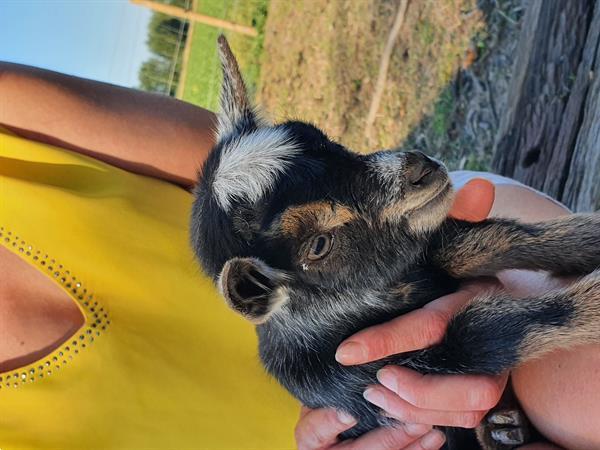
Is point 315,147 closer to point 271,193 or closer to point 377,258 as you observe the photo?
point 271,193

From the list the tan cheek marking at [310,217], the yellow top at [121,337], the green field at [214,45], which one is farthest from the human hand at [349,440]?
the green field at [214,45]

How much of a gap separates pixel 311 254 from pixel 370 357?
1.09ft

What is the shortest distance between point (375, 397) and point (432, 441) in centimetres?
22

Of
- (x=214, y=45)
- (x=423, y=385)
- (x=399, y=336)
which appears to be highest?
(x=214, y=45)

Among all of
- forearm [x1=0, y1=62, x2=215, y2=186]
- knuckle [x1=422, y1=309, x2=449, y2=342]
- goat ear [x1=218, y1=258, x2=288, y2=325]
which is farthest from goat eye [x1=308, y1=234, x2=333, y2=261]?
forearm [x1=0, y1=62, x2=215, y2=186]

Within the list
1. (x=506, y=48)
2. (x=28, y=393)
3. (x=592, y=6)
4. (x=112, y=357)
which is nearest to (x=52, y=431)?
(x=28, y=393)

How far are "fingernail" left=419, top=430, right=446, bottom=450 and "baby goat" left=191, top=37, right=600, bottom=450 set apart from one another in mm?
143

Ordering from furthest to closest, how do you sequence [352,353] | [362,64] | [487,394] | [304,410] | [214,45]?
[214,45] → [362,64] → [304,410] → [352,353] → [487,394]

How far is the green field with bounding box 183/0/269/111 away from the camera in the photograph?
9.09 m

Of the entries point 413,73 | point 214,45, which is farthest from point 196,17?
point 413,73

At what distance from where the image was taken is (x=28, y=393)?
1929 millimetres

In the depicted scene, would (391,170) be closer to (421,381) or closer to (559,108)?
(421,381)

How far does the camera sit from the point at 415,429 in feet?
6.10

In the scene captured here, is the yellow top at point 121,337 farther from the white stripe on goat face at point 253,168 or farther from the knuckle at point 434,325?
the knuckle at point 434,325
